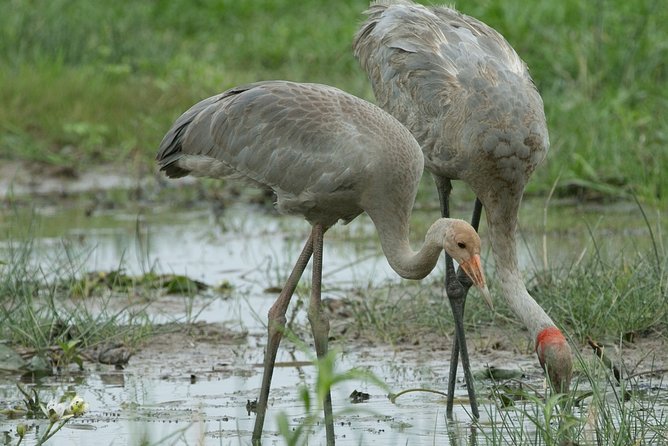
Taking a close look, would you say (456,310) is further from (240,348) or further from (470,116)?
(240,348)

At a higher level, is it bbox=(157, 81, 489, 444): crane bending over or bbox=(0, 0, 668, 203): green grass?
bbox=(0, 0, 668, 203): green grass

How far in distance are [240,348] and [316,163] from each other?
154cm

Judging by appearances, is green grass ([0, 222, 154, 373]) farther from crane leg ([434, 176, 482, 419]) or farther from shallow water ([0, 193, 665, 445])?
crane leg ([434, 176, 482, 419])

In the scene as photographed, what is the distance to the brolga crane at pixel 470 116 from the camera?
22.0ft

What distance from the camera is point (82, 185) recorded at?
470 inches

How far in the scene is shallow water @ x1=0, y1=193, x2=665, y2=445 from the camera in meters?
6.18

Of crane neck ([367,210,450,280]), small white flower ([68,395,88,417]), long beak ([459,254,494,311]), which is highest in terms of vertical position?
crane neck ([367,210,450,280])

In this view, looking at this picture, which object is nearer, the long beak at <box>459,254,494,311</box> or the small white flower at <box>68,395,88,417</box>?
the small white flower at <box>68,395,88,417</box>

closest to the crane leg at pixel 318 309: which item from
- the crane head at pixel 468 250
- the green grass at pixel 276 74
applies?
the crane head at pixel 468 250

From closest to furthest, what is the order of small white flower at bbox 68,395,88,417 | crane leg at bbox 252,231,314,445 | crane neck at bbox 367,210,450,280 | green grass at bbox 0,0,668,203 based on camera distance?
small white flower at bbox 68,395,88,417 → crane neck at bbox 367,210,450,280 → crane leg at bbox 252,231,314,445 → green grass at bbox 0,0,668,203

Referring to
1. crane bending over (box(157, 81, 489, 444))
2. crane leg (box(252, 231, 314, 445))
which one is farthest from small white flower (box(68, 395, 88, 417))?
crane leg (box(252, 231, 314, 445))

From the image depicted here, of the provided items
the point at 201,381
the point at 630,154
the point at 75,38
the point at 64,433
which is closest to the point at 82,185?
the point at 75,38

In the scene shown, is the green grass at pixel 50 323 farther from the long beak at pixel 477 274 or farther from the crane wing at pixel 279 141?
the long beak at pixel 477 274

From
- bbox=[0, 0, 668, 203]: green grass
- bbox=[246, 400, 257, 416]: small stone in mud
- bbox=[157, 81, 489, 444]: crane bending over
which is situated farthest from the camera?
bbox=[0, 0, 668, 203]: green grass
